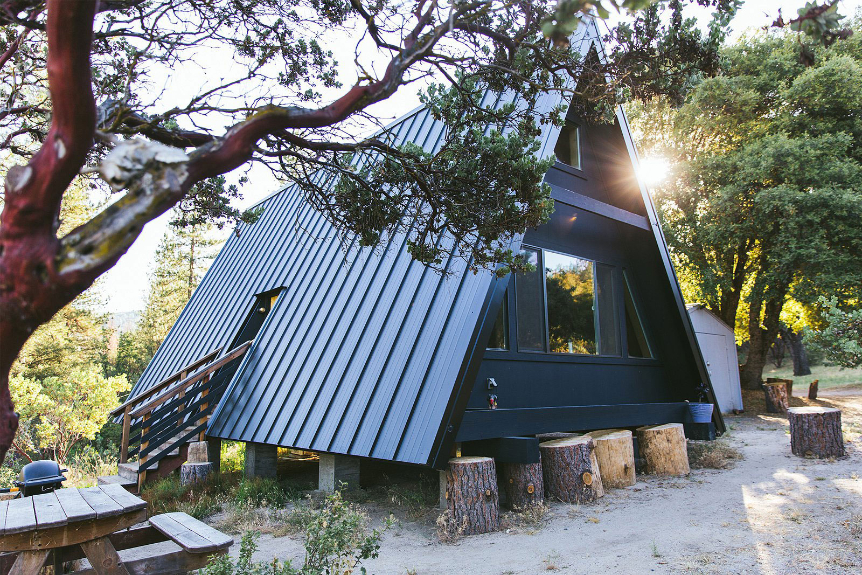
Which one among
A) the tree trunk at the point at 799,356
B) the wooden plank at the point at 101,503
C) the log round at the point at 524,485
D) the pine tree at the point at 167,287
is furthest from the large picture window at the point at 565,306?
the tree trunk at the point at 799,356

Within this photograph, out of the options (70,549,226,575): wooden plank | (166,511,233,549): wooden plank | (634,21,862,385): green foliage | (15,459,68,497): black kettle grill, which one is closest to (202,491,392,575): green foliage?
(166,511,233,549): wooden plank

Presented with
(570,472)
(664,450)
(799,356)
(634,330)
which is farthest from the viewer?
(799,356)

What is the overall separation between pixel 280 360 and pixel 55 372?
18862mm

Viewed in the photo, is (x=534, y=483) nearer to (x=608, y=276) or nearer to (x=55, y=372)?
(x=608, y=276)

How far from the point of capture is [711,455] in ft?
30.8

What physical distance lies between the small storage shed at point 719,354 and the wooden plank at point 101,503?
16.7 metres

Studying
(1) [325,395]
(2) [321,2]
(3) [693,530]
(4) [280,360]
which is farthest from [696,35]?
(4) [280,360]

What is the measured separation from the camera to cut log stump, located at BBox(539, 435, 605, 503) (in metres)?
7.03

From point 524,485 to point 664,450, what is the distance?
3.32m

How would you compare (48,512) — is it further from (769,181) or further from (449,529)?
(769,181)

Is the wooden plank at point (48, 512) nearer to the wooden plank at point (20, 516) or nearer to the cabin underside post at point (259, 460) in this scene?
the wooden plank at point (20, 516)

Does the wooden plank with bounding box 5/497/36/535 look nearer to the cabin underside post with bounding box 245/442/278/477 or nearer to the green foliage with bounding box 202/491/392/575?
the green foliage with bounding box 202/491/392/575

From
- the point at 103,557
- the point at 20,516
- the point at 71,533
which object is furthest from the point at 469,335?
the point at 20,516

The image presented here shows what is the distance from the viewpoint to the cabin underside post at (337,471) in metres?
7.29
